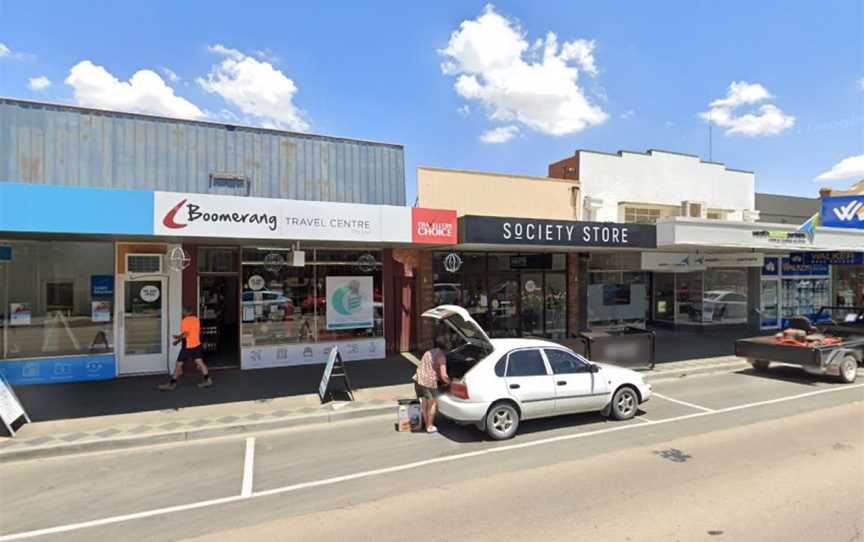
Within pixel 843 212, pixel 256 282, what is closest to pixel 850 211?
pixel 843 212

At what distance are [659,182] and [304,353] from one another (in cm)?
1425

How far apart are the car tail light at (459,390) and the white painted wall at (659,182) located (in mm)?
11321

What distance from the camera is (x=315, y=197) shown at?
1372 cm

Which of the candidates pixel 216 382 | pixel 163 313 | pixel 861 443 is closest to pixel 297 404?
pixel 216 382

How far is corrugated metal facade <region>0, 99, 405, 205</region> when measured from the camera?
11211 millimetres

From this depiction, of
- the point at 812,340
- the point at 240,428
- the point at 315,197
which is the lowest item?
the point at 240,428

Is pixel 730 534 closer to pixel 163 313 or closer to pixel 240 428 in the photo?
pixel 240 428

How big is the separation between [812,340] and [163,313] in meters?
15.9

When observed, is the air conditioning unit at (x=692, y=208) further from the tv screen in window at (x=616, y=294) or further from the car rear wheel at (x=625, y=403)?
the car rear wheel at (x=625, y=403)

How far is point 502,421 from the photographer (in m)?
7.55

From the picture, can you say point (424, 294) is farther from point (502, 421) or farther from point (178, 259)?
point (502, 421)

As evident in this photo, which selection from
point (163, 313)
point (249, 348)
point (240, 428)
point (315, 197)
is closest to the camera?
point (240, 428)

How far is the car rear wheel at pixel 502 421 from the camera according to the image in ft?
24.3

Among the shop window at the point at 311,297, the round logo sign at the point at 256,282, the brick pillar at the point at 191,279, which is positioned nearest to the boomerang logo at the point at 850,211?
the shop window at the point at 311,297
